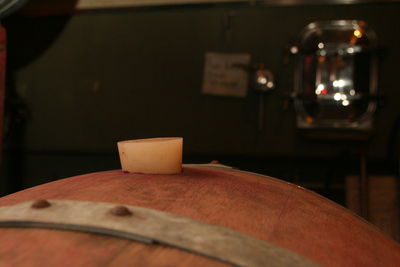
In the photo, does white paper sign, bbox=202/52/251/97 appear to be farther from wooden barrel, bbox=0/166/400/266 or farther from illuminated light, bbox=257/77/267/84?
wooden barrel, bbox=0/166/400/266

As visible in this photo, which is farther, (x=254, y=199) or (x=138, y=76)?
(x=138, y=76)

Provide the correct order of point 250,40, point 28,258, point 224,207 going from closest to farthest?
point 28,258
point 224,207
point 250,40

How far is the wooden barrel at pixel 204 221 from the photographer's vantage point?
651 mm

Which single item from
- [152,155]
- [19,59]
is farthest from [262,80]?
[152,155]

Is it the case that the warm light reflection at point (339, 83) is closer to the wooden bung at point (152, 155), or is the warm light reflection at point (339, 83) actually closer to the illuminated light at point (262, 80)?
the illuminated light at point (262, 80)

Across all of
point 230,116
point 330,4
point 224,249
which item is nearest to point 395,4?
point 330,4


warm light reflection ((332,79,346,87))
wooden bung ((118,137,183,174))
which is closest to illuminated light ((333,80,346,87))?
warm light reflection ((332,79,346,87))

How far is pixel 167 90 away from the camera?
3.91 meters

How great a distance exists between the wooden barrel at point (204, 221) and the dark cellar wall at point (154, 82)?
102 inches

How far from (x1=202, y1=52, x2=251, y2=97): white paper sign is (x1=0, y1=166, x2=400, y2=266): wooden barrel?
262cm

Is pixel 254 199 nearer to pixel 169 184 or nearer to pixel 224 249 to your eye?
pixel 169 184

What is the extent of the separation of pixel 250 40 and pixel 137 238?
319cm

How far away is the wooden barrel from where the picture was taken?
2.14 feet

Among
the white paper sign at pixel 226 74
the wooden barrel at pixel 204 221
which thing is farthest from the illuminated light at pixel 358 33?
the wooden barrel at pixel 204 221
